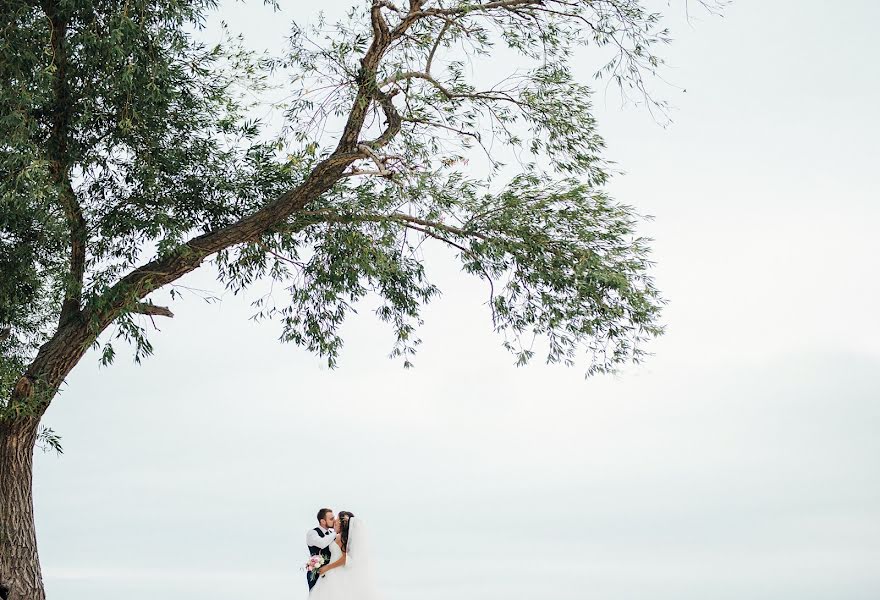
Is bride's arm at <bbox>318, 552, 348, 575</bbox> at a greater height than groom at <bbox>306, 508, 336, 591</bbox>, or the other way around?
groom at <bbox>306, 508, 336, 591</bbox>

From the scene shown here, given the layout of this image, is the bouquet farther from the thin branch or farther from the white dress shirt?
the thin branch

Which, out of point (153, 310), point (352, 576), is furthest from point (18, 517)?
point (352, 576)

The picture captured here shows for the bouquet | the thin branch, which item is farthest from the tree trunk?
the bouquet

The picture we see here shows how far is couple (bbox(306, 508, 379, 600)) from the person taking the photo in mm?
9172

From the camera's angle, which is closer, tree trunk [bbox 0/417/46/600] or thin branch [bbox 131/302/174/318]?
tree trunk [bbox 0/417/46/600]

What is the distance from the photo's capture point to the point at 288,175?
10773 millimetres

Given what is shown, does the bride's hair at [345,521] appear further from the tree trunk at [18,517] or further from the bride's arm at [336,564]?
the tree trunk at [18,517]

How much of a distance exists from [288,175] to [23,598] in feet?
16.3

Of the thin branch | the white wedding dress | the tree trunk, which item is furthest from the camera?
the thin branch

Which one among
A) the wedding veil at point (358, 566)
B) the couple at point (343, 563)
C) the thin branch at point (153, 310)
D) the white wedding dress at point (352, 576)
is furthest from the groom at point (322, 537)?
the thin branch at point (153, 310)

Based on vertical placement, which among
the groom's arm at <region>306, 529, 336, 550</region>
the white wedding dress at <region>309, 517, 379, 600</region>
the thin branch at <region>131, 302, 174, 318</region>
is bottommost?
the white wedding dress at <region>309, 517, 379, 600</region>

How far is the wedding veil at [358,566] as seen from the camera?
30.1 feet

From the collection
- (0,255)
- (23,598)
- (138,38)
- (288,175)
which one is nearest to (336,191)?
(288,175)

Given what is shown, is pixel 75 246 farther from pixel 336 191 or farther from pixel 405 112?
pixel 405 112
